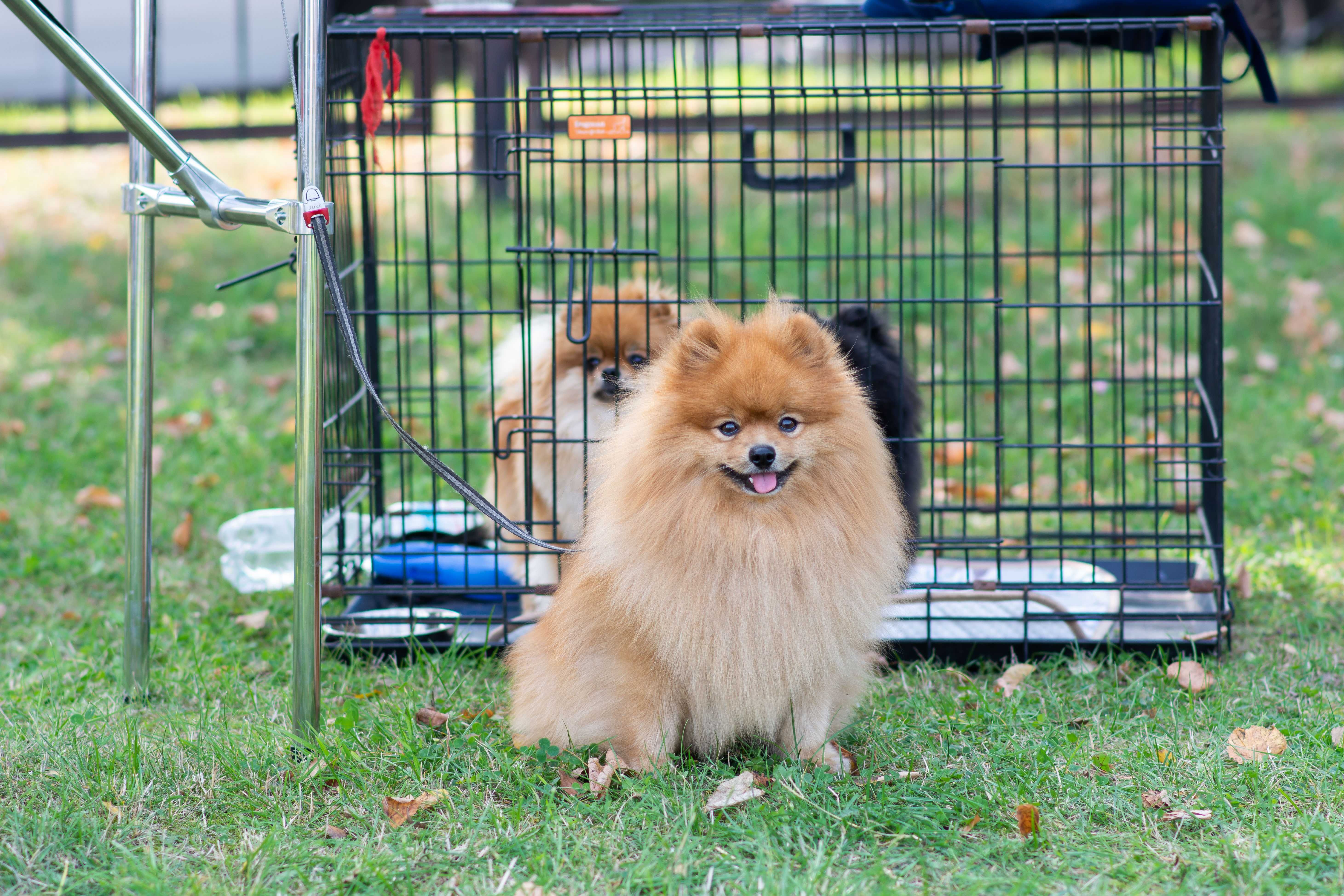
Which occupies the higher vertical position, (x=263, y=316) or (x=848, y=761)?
(x=263, y=316)

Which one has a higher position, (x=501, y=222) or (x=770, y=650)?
(x=501, y=222)

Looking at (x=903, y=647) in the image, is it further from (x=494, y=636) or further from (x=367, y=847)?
(x=367, y=847)

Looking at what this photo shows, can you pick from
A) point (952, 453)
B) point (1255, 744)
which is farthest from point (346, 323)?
point (952, 453)

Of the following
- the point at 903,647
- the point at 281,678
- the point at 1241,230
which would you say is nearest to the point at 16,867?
the point at 281,678

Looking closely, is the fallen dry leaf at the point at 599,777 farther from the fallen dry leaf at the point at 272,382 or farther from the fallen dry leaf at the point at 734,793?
the fallen dry leaf at the point at 272,382

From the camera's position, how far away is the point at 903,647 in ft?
11.0

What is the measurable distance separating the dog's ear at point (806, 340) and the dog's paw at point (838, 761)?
851 mm

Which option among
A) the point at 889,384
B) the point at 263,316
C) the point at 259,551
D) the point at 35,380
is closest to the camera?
the point at 889,384

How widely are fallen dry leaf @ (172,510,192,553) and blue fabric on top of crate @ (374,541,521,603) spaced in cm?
79

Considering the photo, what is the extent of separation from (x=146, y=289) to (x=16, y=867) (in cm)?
133

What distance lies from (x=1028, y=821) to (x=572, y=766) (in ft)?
3.07

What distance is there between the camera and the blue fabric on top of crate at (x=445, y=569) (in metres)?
3.49

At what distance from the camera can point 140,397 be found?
2.95m

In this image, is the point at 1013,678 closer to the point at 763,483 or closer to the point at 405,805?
the point at 763,483
